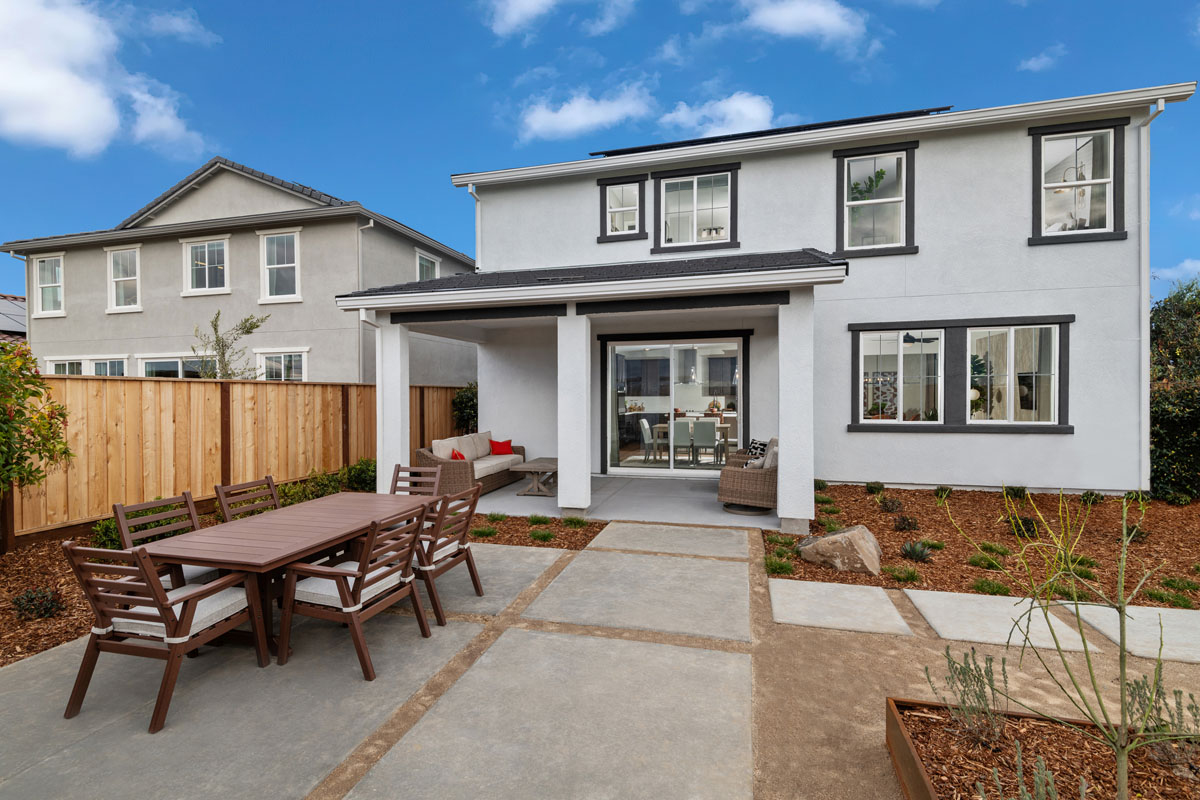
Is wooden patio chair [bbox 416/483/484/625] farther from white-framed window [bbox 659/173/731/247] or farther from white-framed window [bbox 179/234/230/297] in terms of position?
white-framed window [bbox 179/234/230/297]

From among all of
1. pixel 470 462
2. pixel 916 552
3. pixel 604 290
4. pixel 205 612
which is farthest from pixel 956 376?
pixel 205 612

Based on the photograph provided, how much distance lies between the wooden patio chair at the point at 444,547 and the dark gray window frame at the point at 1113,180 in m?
9.74

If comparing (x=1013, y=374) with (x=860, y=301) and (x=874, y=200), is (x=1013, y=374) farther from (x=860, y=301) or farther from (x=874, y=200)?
(x=874, y=200)

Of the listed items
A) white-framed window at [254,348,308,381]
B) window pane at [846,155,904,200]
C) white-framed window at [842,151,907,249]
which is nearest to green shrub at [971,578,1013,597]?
white-framed window at [842,151,907,249]

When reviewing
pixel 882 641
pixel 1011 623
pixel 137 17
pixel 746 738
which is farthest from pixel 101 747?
pixel 137 17

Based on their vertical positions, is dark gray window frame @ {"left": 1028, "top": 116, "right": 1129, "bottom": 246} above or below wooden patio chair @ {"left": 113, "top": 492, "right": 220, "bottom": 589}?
above

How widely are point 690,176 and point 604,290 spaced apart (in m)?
4.54

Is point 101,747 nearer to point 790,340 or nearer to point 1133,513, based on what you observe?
point 790,340

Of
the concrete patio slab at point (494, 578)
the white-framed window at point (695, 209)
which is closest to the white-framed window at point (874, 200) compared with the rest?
the white-framed window at point (695, 209)

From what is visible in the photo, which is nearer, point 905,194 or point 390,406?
point 390,406

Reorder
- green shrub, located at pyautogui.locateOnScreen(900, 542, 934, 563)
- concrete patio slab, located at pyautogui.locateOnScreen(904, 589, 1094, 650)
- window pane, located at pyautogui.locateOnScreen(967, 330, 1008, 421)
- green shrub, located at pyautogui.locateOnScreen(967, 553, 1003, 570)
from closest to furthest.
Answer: concrete patio slab, located at pyautogui.locateOnScreen(904, 589, 1094, 650) → green shrub, located at pyautogui.locateOnScreen(967, 553, 1003, 570) → green shrub, located at pyautogui.locateOnScreen(900, 542, 934, 563) → window pane, located at pyautogui.locateOnScreen(967, 330, 1008, 421)

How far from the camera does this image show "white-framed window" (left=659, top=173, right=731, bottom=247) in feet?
33.6

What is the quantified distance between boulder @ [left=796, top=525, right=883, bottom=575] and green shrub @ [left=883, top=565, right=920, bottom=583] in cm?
11

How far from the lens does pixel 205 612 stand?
10.4ft
